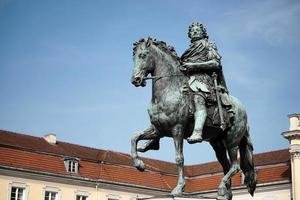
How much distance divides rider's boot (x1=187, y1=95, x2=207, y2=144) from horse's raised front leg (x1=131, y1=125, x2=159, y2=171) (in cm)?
61

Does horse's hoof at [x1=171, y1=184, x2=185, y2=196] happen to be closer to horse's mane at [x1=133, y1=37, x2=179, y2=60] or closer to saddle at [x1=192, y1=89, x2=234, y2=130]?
saddle at [x1=192, y1=89, x2=234, y2=130]

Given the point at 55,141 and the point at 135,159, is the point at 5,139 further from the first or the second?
the point at 135,159

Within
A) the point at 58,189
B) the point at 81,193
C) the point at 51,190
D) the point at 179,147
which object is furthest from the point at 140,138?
the point at 81,193

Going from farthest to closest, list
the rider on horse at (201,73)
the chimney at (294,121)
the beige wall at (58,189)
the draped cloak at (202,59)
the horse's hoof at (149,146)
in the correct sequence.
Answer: the chimney at (294,121), the beige wall at (58,189), the horse's hoof at (149,146), the draped cloak at (202,59), the rider on horse at (201,73)

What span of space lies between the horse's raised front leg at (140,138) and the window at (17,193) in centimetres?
3289

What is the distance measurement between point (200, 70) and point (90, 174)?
36.6 metres

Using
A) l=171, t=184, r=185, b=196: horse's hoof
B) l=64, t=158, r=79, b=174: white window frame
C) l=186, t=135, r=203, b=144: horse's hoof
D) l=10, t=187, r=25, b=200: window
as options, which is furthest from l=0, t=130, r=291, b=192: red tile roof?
l=186, t=135, r=203, b=144: horse's hoof

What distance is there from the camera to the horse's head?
27.3ft

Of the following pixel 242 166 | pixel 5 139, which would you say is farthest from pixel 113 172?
pixel 242 166

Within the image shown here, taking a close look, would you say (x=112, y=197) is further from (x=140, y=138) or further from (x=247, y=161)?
(x=140, y=138)

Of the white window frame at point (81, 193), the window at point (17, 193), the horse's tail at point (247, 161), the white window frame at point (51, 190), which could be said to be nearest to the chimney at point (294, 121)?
the white window frame at point (81, 193)

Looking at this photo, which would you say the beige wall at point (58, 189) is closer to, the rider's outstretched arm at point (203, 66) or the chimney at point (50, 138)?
the chimney at point (50, 138)

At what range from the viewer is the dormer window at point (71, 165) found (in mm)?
43406

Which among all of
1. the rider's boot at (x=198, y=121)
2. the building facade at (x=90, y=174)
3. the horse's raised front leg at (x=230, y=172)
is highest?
the building facade at (x=90, y=174)
